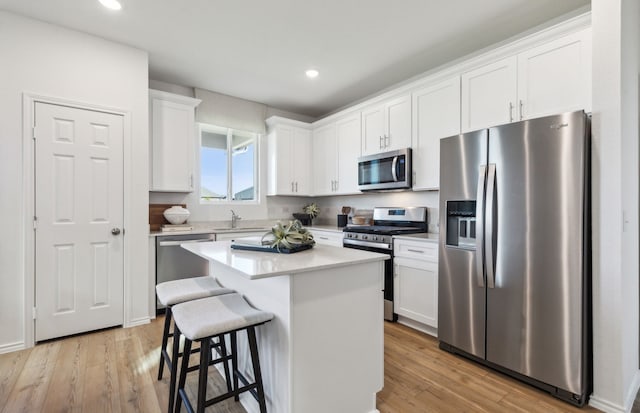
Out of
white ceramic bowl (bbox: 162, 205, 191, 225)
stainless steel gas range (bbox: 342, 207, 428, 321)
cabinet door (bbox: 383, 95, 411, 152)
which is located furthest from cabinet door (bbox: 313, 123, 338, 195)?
white ceramic bowl (bbox: 162, 205, 191, 225)

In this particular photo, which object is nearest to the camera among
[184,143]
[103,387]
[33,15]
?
[103,387]

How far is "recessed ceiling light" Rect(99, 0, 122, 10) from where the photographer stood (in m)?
2.38

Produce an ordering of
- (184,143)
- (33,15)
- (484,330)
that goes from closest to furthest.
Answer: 1. (484,330)
2. (33,15)
3. (184,143)

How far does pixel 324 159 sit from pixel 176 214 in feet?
7.00

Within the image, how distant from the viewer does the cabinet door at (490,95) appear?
98.5 inches

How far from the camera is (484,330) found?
2250 millimetres

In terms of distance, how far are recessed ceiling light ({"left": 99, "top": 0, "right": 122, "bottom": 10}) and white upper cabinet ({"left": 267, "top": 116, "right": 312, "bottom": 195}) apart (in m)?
2.23

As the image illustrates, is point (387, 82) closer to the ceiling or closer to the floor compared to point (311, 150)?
closer to the ceiling

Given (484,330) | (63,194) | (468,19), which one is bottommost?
(484,330)

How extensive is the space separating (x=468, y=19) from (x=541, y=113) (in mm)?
1000

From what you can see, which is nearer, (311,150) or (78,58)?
(78,58)

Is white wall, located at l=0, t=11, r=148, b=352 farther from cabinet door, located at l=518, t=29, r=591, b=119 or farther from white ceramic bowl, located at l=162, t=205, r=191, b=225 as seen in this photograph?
cabinet door, located at l=518, t=29, r=591, b=119

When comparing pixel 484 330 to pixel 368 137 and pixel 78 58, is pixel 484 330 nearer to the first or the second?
pixel 368 137

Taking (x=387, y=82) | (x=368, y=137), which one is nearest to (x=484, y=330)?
(x=368, y=137)
